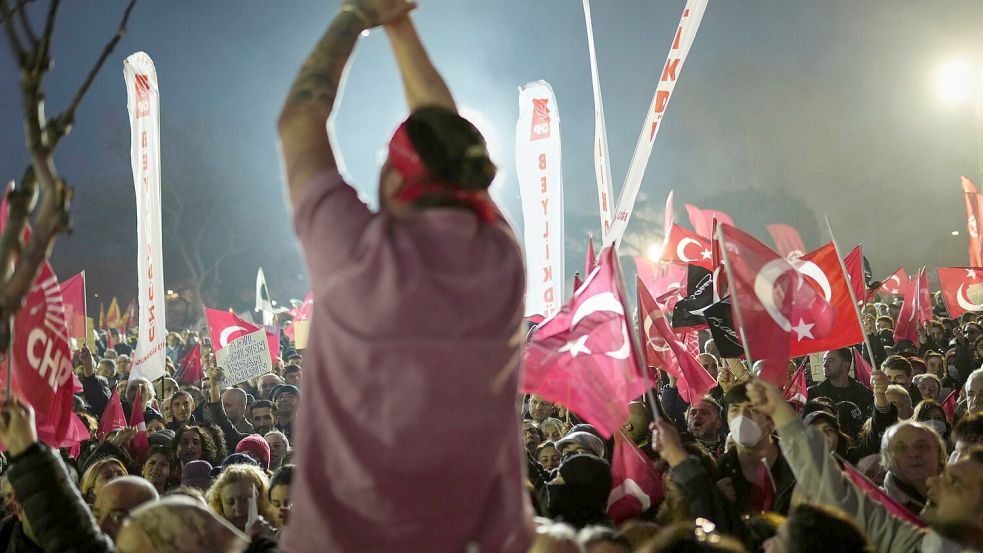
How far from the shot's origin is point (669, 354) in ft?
25.7

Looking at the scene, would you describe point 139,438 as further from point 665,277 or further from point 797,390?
point 665,277

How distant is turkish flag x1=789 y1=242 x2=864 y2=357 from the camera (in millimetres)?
6020

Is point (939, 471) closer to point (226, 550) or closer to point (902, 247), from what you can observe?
point (226, 550)

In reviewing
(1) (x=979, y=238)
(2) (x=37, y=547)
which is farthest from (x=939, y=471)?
(1) (x=979, y=238)

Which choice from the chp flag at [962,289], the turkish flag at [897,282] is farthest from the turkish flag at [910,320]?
the turkish flag at [897,282]

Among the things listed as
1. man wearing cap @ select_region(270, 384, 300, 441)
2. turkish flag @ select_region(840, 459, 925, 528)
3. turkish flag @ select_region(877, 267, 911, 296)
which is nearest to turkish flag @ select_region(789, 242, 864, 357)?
turkish flag @ select_region(840, 459, 925, 528)

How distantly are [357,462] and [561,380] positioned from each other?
10.8 feet

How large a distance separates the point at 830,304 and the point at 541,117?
19.8 feet

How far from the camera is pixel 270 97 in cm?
6344

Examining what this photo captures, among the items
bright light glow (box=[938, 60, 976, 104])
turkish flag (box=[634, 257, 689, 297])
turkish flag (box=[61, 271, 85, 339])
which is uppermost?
bright light glow (box=[938, 60, 976, 104])

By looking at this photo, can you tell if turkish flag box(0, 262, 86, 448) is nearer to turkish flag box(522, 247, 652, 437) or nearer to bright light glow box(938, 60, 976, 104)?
turkish flag box(522, 247, 652, 437)

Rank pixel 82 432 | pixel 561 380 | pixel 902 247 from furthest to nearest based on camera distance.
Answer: pixel 902 247 < pixel 82 432 < pixel 561 380

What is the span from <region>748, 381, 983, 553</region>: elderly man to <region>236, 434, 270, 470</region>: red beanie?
148 inches

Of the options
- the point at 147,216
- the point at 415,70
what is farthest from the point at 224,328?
the point at 415,70
